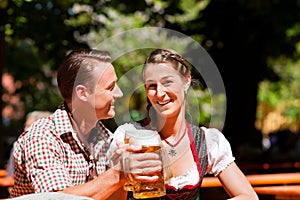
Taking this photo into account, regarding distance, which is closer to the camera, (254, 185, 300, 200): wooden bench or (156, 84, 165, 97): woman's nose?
(156, 84, 165, 97): woman's nose

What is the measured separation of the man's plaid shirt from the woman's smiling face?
0.36 m

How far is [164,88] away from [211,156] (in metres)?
0.38

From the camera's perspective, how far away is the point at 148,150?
2166mm

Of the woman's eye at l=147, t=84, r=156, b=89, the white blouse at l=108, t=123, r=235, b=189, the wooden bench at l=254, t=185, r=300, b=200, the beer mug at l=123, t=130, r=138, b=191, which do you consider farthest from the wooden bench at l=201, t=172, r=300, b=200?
the beer mug at l=123, t=130, r=138, b=191

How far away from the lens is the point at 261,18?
10.5 metres

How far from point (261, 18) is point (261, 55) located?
1.01 metres

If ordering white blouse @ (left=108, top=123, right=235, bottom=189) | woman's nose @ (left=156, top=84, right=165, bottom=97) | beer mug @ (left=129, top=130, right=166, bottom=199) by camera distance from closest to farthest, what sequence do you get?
beer mug @ (left=129, top=130, right=166, bottom=199)
woman's nose @ (left=156, top=84, right=165, bottom=97)
white blouse @ (left=108, top=123, right=235, bottom=189)

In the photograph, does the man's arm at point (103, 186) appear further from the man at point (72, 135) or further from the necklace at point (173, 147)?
the necklace at point (173, 147)

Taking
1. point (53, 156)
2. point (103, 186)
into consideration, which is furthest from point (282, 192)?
point (103, 186)

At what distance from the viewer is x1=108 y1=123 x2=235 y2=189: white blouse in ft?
8.41

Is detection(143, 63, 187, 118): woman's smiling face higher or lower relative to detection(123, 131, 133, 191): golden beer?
higher

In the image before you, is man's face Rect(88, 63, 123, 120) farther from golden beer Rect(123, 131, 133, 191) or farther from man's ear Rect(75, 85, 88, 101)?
golden beer Rect(123, 131, 133, 191)

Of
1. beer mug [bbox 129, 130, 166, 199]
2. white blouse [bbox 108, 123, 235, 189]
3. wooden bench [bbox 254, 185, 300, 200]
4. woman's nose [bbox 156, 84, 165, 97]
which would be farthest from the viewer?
wooden bench [bbox 254, 185, 300, 200]

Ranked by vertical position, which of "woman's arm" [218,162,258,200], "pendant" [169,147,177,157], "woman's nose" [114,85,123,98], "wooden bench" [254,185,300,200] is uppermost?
"woman's nose" [114,85,123,98]
